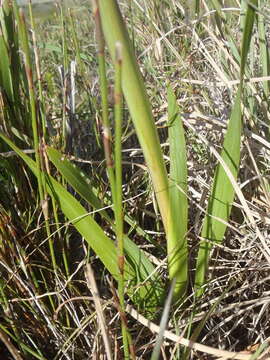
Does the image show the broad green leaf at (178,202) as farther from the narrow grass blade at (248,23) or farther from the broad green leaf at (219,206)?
the narrow grass blade at (248,23)

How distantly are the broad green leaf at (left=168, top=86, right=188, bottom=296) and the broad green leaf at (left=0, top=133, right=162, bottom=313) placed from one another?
38 mm

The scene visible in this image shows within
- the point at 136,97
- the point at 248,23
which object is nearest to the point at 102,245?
the point at 136,97

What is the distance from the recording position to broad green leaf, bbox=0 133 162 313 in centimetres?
58

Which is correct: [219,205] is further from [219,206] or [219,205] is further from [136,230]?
[136,230]

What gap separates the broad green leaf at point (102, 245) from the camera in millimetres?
580

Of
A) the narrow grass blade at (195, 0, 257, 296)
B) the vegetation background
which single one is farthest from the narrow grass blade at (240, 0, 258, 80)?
the narrow grass blade at (195, 0, 257, 296)

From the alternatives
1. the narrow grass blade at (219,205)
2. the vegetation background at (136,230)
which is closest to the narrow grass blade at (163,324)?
the vegetation background at (136,230)

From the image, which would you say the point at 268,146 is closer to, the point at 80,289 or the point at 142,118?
the point at 142,118

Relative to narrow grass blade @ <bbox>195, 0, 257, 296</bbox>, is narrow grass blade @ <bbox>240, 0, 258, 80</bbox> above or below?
above

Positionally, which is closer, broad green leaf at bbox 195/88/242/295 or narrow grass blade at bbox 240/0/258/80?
narrow grass blade at bbox 240/0/258/80

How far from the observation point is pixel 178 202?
1.96 ft

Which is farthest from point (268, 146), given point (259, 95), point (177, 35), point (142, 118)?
point (177, 35)

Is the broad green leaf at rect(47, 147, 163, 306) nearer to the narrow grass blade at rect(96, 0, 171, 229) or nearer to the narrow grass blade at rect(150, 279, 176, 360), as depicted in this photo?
the narrow grass blade at rect(96, 0, 171, 229)

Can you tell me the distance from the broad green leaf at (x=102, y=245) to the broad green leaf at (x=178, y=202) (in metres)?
0.04
